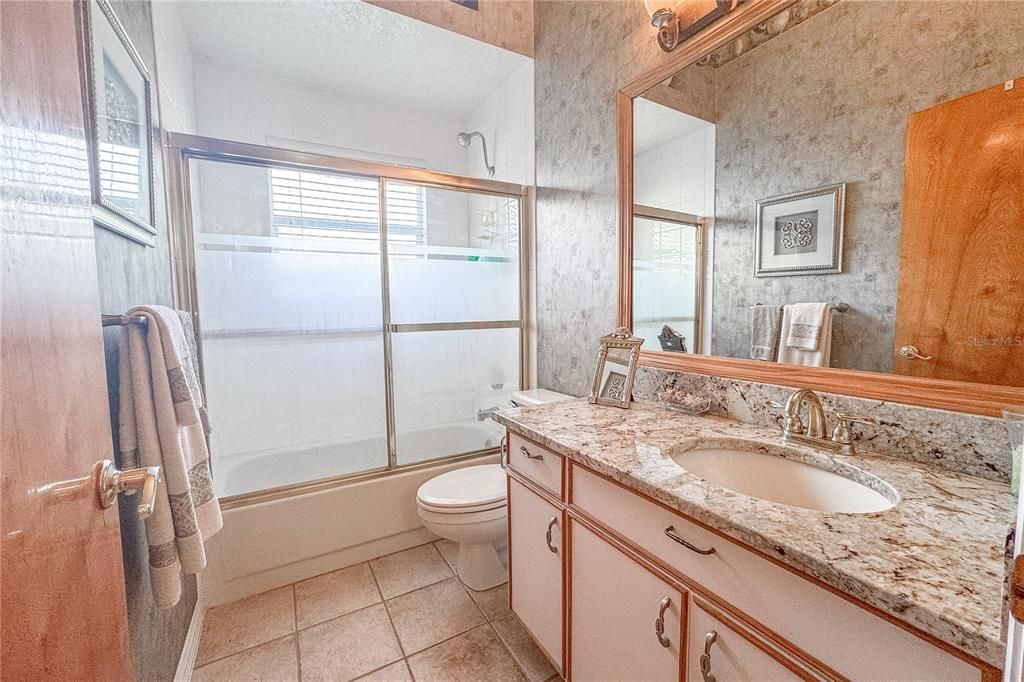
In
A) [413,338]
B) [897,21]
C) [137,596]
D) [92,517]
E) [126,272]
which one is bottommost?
[137,596]

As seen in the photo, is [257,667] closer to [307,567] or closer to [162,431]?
[307,567]

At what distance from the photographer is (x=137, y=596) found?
3.32 ft

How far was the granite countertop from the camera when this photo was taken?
0.52 m

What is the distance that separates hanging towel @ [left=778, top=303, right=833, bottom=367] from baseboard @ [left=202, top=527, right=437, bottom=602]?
1.86m

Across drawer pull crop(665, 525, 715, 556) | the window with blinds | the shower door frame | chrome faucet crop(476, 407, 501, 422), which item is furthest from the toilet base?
the window with blinds

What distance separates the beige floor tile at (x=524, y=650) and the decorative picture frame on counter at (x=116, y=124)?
1.77m

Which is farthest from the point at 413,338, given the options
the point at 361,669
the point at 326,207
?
the point at 361,669

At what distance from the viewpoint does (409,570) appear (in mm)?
1980

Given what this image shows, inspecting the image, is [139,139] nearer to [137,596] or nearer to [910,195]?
[137,596]

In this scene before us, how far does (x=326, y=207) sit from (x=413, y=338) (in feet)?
2.53

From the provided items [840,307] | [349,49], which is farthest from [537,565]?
[349,49]

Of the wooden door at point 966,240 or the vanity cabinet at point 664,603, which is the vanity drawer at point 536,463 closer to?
the vanity cabinet at point 664,603

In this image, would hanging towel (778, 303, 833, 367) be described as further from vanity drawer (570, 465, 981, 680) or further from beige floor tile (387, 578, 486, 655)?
beige floor tile (387, 578, 486, 655)

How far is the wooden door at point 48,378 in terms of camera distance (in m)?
0.40
